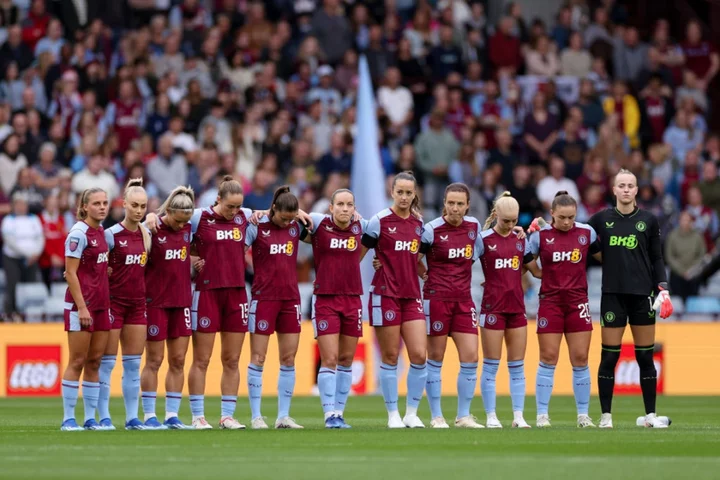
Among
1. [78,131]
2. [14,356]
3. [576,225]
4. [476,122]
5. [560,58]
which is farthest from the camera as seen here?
[560,58]

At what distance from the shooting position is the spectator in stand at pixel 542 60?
Result: 32.0m

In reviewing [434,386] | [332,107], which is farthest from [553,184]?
[434,386]

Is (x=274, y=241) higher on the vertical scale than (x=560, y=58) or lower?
lower

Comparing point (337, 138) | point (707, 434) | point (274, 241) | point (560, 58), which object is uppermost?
point (560, 58)

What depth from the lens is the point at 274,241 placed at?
16047mm

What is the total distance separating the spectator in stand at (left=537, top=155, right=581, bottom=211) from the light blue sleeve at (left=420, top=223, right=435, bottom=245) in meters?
11.9

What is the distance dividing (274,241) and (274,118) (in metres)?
13.0

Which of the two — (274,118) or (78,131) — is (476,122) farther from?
(78,131)

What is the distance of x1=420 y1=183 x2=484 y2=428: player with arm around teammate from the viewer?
1612 cm

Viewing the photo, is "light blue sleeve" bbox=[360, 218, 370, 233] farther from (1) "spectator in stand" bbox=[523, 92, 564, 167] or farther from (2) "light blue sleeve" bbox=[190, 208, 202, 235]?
(1) "spectator in stand" bbox=[523, 92, 564, 167]

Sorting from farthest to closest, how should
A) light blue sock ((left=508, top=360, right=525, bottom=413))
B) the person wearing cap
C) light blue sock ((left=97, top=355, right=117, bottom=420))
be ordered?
1. the person wearing cap
2. light blue sock ((left=508, top=360, right=525, bottom=413))
3. light blue sock ((left=97, top=355, right=117, bottom=420))

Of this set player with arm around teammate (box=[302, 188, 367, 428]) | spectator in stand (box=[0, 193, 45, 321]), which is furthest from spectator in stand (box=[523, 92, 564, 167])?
player with arm around teammate (box=[302, 188, 367, 428])

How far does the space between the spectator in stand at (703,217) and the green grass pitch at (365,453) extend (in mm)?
11105

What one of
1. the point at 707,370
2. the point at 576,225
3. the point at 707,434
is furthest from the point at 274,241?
the point at 707,370
